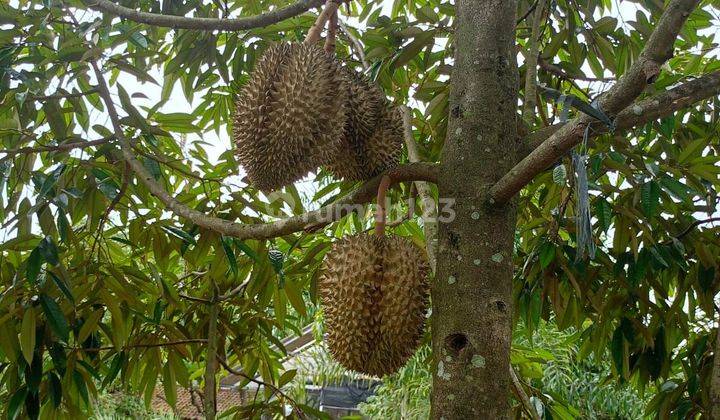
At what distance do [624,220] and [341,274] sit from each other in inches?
27.1

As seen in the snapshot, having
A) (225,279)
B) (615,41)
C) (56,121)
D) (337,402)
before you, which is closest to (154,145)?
(56,121)

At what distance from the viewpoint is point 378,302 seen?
118cm

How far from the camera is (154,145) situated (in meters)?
1.52

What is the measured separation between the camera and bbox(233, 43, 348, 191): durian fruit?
4.09 ft

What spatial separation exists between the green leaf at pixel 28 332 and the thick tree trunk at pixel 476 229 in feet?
2.54

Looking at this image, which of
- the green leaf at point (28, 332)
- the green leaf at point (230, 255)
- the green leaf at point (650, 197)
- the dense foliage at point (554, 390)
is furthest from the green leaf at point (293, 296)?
the dense foliage at point (554, 390)

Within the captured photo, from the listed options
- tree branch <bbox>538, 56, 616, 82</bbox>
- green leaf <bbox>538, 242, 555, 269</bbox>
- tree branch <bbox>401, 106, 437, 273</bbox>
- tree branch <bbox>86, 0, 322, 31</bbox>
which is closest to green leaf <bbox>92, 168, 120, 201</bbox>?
tree branch <bbox>86, 0, 322, 31</bbox>

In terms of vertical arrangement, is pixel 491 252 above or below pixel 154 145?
below

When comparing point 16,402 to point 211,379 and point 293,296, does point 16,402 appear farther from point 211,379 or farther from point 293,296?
point 293,296

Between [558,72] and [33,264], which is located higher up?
[558,72]

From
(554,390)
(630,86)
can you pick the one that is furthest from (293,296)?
(554,390)

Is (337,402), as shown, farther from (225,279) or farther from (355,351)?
(355,351)

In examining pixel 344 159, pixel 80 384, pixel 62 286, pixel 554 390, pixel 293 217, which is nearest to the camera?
pixel 293 217

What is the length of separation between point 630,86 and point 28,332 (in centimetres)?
113
